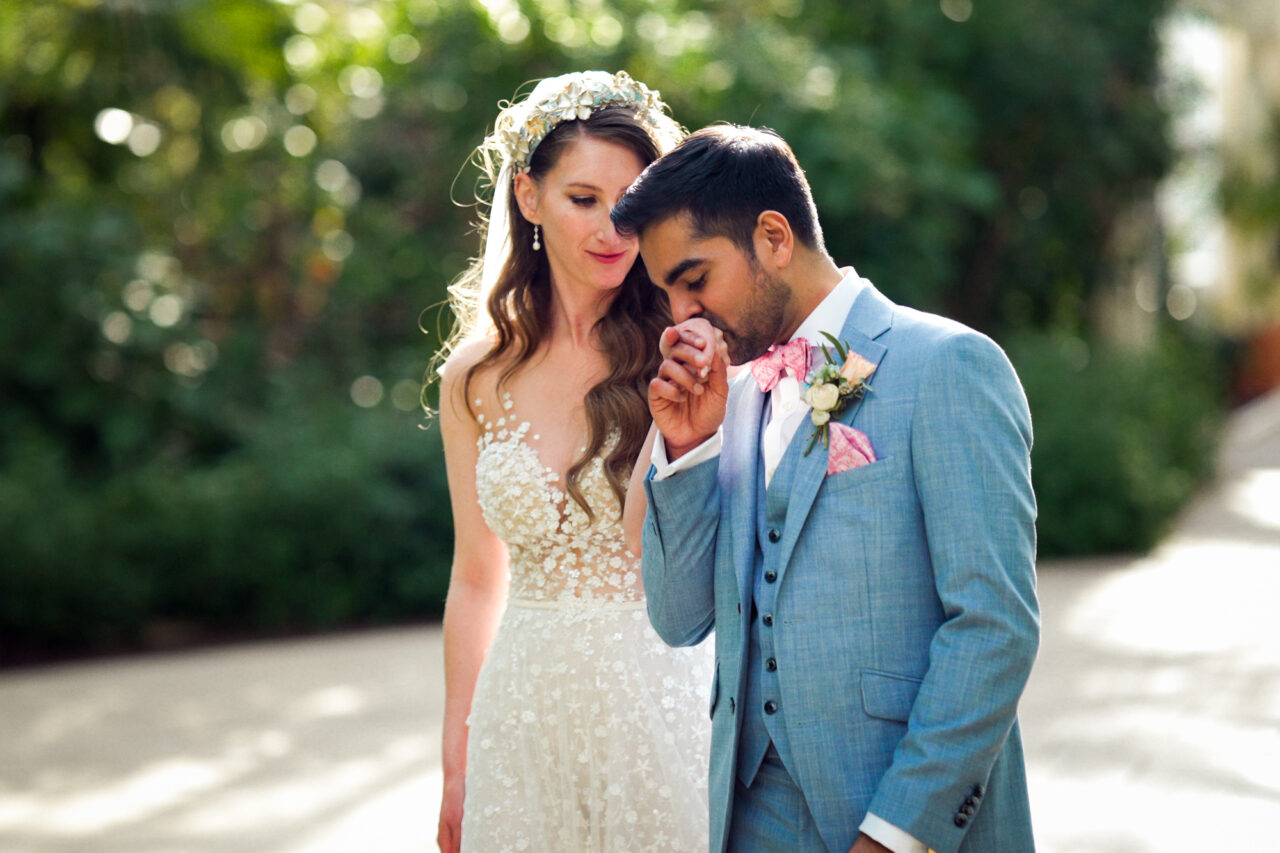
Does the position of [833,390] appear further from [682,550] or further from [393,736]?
[393,736]

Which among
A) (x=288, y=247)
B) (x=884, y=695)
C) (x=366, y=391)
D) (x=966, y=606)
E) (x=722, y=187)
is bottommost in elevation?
(x=884, y=695)

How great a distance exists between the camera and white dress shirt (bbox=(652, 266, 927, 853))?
6.82 ft

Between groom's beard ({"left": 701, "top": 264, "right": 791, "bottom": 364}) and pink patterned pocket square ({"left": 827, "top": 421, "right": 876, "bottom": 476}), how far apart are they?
0.62 feet

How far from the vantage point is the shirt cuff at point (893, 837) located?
183 cm

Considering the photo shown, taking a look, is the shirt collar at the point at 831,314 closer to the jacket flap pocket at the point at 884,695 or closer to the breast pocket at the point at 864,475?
the breast pocket at the point at 864,475

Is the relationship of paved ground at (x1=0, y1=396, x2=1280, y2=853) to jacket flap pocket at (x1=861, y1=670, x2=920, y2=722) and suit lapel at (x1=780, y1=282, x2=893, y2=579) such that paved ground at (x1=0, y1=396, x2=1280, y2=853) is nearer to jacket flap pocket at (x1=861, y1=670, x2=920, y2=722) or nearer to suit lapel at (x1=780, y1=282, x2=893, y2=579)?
jacket flap pocket at (x1=861, y1=670, x2=920, y2=722)

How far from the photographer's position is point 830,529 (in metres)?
1.97

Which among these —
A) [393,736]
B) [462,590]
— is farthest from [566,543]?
[393,736]

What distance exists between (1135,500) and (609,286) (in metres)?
9.21

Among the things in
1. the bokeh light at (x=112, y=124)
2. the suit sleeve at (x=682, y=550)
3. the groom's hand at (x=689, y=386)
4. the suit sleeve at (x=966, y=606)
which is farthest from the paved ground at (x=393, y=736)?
the bokeh light at (x=112, y=124)

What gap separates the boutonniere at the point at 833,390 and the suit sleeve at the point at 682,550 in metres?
0.18

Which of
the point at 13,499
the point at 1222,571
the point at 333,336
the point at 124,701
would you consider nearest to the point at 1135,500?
the point at 1222,571

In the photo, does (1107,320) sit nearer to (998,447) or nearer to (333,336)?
(333,336)

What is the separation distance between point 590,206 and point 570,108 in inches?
8.4
